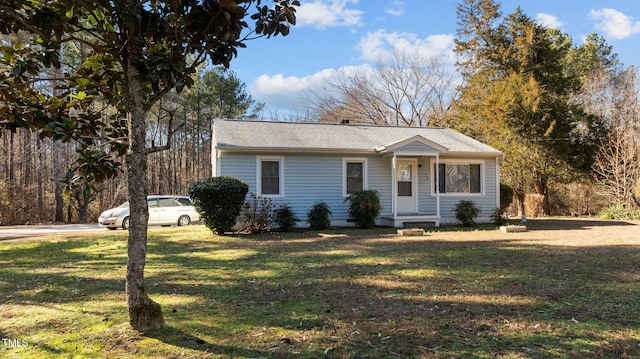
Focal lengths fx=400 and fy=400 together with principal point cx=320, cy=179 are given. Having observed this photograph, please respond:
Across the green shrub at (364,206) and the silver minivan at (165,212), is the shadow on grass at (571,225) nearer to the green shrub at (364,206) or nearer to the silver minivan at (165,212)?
the green shrub at (364,206)

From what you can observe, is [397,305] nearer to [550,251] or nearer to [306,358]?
[306,358]

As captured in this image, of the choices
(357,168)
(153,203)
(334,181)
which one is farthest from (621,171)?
(153,203)

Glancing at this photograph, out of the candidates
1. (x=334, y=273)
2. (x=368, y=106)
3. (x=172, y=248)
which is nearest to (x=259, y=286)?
(x=334, y=273)

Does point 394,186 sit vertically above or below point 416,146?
below

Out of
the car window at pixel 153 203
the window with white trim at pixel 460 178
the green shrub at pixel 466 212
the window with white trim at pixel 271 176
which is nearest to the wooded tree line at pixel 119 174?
the car window at pixel 153 203

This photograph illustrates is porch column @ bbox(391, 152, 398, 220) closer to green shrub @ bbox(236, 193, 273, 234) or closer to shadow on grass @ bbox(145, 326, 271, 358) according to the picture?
green shrub @ bbox(236, 193, 273, 234)

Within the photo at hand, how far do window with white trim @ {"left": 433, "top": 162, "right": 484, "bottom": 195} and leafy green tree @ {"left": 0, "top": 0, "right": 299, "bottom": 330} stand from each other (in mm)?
12589

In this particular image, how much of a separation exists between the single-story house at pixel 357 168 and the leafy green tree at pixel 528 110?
6.47 metres

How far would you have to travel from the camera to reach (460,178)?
622 inches

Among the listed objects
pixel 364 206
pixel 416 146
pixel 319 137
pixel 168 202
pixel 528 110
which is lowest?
pixel 364 206

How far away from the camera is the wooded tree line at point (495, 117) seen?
68.4 ft

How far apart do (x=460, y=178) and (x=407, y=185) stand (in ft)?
7.56

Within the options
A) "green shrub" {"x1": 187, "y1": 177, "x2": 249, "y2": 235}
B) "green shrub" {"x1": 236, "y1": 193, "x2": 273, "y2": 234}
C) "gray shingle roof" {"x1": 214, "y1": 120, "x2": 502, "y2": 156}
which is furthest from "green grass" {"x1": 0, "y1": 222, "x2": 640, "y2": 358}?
"gray shingle roof" {"x1": 214, "y1": 120, "x2": 502, "y2": 156}

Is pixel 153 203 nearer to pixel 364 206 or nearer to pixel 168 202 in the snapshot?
pixel 168 202
